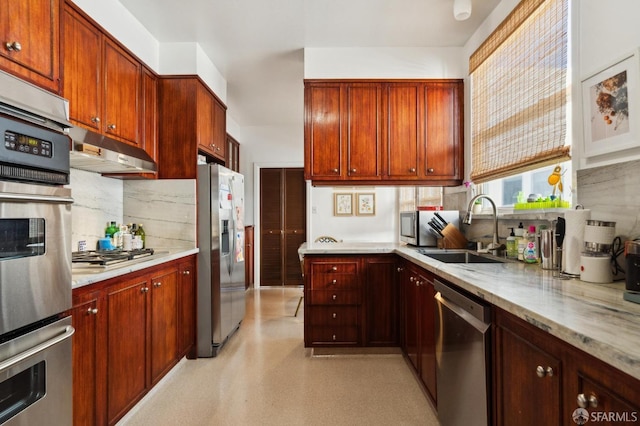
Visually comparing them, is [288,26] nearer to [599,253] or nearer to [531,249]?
[531,249]

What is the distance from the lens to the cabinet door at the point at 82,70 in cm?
195

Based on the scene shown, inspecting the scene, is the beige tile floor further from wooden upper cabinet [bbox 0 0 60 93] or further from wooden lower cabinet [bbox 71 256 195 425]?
wooden upper cabinet [bbox 0 0 60 93]

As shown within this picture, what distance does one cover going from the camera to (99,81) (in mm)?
2223

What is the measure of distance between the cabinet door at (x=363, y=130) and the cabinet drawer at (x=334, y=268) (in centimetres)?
85

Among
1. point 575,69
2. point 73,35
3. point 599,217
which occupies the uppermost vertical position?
point 73,35

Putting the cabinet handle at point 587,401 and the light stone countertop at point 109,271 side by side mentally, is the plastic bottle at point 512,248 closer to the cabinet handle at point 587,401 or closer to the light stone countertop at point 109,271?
the cabinet handle at point 587,401

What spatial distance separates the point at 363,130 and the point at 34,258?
2.62 metres

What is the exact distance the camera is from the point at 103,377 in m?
1.71

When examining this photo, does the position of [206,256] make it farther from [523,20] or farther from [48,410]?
[523,20]

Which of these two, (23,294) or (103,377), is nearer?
(23,294)

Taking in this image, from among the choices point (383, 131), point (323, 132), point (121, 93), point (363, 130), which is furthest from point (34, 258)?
point (383, 131)

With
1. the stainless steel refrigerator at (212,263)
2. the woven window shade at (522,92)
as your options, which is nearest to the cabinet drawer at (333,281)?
the stainless steel refrigerator at (212,263)

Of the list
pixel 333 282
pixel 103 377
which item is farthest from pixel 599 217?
pixel 103 377

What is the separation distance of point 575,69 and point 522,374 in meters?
1.47
